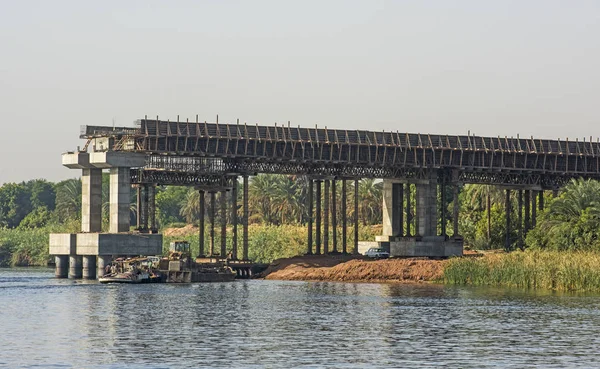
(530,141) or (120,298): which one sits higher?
(530,141)

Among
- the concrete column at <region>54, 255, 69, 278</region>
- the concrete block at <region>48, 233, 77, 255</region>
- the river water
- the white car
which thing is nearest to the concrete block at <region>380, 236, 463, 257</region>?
the white car

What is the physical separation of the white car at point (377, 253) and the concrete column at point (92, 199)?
31422mm

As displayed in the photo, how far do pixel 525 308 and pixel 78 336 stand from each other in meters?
31.5

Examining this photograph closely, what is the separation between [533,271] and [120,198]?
4772cm

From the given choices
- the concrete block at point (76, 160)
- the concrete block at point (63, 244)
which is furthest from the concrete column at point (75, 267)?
the concrete block at point (76, 160)

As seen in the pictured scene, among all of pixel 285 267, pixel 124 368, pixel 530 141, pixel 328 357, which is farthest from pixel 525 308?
pixel 530 141

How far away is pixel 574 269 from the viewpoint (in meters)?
97.1

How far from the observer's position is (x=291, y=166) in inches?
5600

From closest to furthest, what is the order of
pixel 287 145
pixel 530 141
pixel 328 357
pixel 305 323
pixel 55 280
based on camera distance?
pixel 328 357 → pixel 305 323 → pixel 55 280 → pixel 287 145 → pixel 530 141

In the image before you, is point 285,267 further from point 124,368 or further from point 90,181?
point 124,368

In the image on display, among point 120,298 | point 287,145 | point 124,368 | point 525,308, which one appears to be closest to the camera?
point 124,368

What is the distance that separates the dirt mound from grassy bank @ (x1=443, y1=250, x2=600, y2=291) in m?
5.78

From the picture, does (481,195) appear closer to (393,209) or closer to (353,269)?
(393,209)

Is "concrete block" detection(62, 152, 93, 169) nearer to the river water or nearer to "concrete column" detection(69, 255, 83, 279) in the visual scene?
"concrete column" detection(69, 255, 83, 279)
